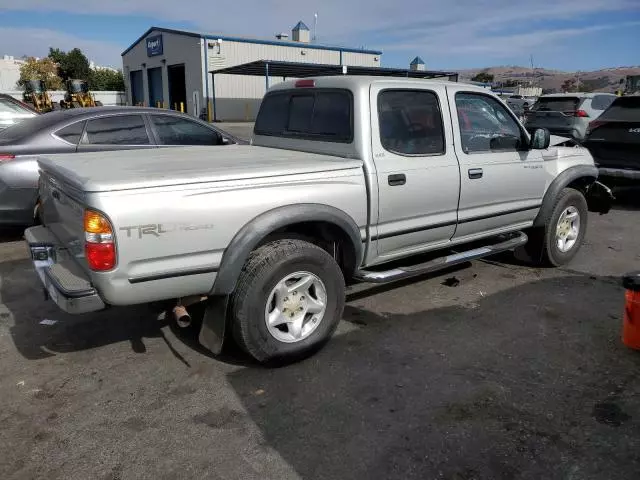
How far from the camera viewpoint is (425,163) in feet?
13.6

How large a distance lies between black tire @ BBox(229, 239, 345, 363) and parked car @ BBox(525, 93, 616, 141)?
1042 centimetres

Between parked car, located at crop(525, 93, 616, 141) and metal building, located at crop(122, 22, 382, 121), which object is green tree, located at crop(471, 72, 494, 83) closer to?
metal building, located at crop(122, 22, 382, 121)

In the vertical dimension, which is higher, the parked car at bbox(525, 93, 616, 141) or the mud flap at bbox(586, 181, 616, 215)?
the parked car at bbox(525, 93, 616, 141)

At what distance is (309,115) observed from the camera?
4.52m

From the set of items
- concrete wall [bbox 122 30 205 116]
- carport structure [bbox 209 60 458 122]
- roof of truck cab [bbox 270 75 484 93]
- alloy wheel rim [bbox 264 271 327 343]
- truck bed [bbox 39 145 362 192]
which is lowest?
alloy wheel rim [bbox 264 271 327 343]

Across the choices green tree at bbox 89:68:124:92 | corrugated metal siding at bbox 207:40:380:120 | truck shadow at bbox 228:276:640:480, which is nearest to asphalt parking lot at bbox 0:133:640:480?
truck shadow at bbox 228:276:640:480

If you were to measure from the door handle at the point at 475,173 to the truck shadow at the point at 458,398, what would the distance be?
1134mm

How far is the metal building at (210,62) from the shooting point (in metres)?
33.8

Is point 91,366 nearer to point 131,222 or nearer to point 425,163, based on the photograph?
point 131,222

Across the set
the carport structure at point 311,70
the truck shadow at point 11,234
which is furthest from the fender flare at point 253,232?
the carport structure at point 311,70

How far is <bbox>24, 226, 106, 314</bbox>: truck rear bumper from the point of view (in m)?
2.96

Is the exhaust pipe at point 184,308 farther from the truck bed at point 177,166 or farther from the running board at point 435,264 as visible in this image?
the running board at point 435,264

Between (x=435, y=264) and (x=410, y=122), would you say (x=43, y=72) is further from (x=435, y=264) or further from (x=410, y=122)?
(x=435, y=264)

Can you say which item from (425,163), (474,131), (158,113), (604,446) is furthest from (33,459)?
(158,113)
